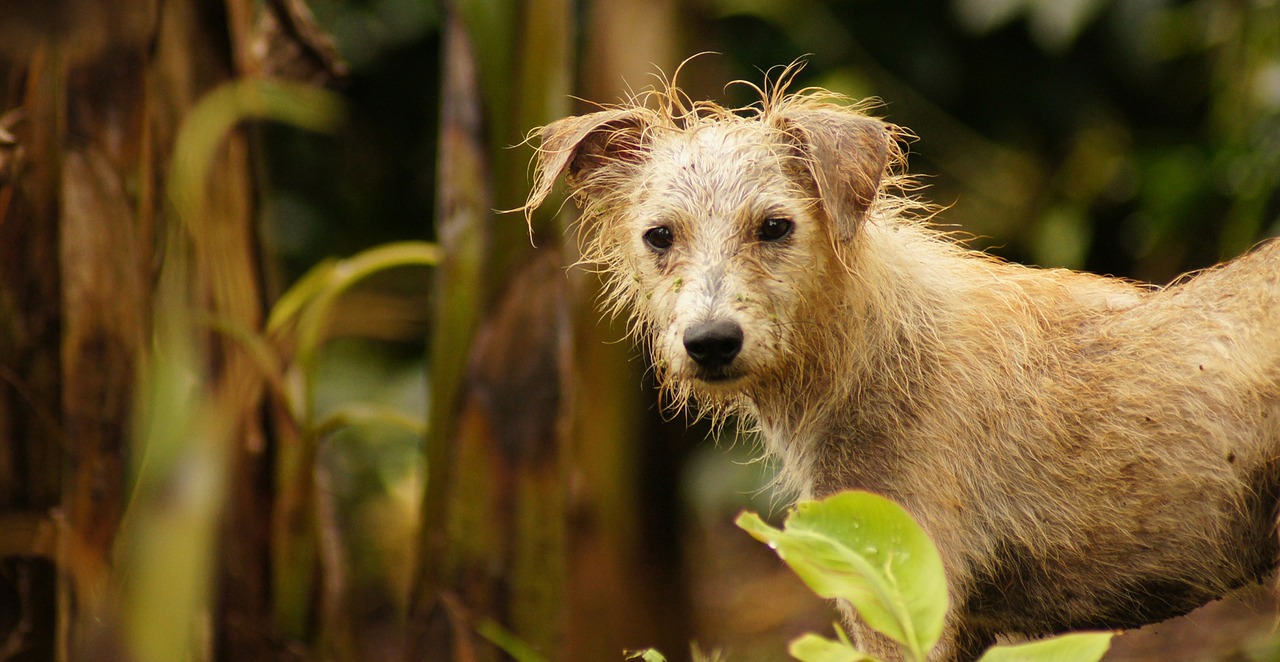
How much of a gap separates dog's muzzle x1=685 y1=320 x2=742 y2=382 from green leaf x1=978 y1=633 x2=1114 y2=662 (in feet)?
3.45

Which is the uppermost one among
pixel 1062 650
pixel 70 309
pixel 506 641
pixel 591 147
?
pixel 591 147

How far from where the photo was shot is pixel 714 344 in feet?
11.0

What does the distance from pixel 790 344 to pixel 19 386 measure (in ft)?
9.43

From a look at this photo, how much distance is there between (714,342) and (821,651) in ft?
2.99

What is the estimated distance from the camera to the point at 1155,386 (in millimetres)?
3475

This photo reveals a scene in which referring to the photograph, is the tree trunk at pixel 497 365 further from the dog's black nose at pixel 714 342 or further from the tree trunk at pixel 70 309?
the dog's black nose at pixel 714 342

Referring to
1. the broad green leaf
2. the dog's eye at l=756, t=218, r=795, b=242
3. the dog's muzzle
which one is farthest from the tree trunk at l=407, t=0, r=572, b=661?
the broad green leaf

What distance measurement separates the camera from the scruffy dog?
11.0ft

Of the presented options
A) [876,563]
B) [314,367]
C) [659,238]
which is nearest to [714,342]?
[659,238]

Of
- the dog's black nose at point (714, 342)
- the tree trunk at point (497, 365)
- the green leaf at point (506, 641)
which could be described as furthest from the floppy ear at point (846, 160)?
the green leaf at point (506, 641)

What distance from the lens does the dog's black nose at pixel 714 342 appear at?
3330 millimetres

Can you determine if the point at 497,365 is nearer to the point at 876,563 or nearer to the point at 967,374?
the point at 967,374

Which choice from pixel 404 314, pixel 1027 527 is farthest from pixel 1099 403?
pixel 404 314

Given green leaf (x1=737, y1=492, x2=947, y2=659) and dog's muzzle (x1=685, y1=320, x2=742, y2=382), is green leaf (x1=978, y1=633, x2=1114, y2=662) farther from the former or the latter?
dog's muzzle (x1=685, y1=320, x2=742, y2=382)
